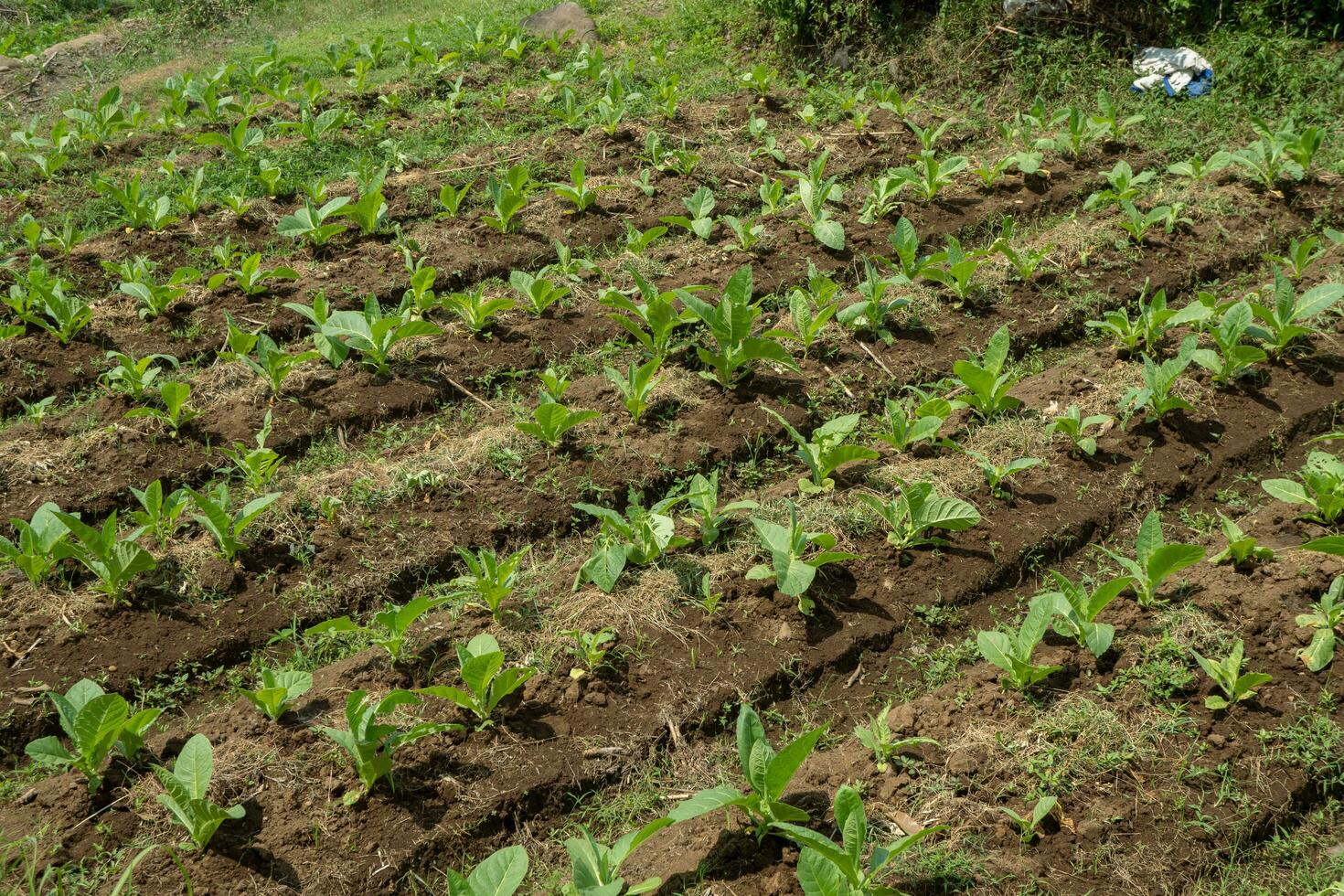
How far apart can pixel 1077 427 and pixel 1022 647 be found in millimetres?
1457

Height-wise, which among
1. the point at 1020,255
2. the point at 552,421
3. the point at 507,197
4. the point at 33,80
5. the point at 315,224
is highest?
the point at 33,80

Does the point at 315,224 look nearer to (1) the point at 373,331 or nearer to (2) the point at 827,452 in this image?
(1) the point at 373,331

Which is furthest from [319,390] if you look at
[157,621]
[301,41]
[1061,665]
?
[301,41]

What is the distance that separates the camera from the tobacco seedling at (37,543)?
14.8 ft

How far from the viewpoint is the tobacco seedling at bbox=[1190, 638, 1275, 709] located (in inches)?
148

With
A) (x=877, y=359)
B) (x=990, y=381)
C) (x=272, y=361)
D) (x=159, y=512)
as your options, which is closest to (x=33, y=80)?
(x=272, y=361)

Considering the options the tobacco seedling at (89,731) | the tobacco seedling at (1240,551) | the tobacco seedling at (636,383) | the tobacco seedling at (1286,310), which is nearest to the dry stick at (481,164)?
the tobacco seedling at (636,383)

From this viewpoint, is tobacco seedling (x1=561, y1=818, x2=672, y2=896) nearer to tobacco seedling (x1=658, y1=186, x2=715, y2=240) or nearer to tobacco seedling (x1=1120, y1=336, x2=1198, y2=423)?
tobacco seedling (x1=1120, y1=336, x2=1198, y2=423)

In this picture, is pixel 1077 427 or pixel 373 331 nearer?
pixel 1077 427

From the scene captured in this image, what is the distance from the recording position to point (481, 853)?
3627mm

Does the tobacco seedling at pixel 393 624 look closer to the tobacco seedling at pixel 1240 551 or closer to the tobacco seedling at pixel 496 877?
the tobacco seedling at pixel 496 877

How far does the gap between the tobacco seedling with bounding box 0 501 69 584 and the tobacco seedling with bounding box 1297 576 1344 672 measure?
475 cm

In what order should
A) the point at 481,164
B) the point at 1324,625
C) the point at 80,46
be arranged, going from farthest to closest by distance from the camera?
the point at 80,46 → the point at 481,164 → the point at 1324,625

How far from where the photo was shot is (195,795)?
3564mm
